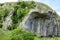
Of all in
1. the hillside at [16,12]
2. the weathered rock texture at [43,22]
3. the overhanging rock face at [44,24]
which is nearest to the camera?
the weathered rock texture at [43,22]

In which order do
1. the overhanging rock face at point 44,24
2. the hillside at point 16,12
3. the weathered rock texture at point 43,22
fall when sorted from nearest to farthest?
the weathered rock texture at point 43,22 → the overhanging rock face at point 44,24 → the hillside at point 16,12

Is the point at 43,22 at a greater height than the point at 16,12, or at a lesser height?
lesser

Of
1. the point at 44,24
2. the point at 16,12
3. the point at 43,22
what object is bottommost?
the point at 44,24

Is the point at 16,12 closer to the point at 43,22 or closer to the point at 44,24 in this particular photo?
the point at 43,22

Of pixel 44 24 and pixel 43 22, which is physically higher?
pixel 43 22

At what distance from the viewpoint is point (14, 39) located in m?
23.6

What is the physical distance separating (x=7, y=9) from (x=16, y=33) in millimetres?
20042

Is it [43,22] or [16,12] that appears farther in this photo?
[16,12]

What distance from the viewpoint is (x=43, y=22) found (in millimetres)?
38594

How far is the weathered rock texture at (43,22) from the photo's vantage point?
37312 millimetres

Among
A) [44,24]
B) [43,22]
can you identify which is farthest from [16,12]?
[44,24]

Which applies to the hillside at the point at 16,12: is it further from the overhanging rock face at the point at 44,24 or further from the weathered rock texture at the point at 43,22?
the overhanging rock face at the point at 44,24

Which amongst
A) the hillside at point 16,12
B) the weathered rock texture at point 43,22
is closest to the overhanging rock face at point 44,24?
the weathered rock texture at point 43,22

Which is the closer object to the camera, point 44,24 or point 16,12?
point 44,24
